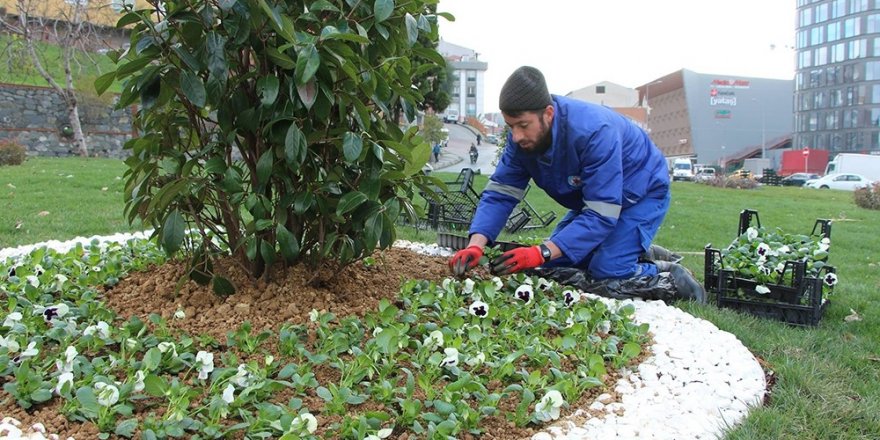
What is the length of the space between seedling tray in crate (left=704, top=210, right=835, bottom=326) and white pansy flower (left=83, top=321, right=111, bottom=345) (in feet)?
9.49

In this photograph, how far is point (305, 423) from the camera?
1526 mm

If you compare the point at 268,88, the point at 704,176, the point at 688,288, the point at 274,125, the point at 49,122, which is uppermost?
the point at 49,122

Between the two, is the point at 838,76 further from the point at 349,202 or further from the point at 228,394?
the point at 228,394

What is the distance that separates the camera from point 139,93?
2061 millimetres

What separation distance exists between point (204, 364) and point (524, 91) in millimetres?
1937

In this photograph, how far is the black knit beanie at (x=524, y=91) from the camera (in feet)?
9.93

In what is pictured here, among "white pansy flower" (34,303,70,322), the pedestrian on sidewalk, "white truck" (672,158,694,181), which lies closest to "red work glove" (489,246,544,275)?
the pedestrian on sidewalk

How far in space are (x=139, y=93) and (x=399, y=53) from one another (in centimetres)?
96

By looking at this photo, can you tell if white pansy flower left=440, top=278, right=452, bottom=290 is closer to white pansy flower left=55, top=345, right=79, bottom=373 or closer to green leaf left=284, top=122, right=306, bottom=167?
green leaf left=284, top=122, right=306, bottom=167

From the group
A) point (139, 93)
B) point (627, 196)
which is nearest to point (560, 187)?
point (627, 196)

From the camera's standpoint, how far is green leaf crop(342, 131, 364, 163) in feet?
6.71

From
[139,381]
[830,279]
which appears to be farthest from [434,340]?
[830,279]

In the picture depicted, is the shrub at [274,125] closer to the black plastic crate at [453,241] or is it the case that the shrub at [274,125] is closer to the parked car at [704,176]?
the black plastic crate at [453,241]

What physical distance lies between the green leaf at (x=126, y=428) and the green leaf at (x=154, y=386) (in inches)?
4.8
